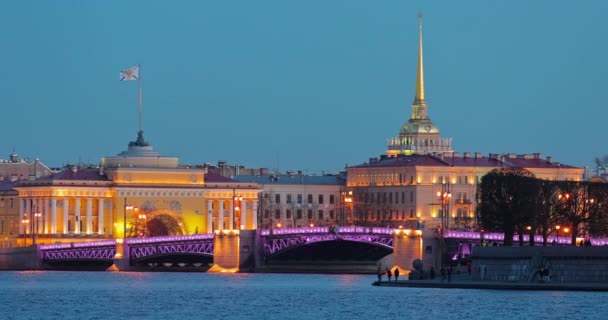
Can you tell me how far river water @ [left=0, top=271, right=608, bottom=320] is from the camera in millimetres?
100750

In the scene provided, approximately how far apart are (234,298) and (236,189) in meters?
64.6

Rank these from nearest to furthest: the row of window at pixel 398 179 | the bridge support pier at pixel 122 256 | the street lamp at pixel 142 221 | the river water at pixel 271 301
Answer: the river water at pixel 271 301, the bridge support pier at pixel 122 256, the street lamp at pixel 142 221, the row of window at pixel 398 179

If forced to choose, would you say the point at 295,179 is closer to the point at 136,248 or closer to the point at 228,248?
the point at 136,248

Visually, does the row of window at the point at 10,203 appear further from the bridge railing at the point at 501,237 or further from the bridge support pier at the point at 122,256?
Result: the bridge railing at the point at 501,237

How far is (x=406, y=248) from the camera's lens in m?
138

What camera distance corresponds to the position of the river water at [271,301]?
331ft

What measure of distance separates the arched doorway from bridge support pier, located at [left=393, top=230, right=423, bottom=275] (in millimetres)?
37273

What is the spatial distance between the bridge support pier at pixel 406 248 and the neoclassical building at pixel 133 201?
32658 millimetres

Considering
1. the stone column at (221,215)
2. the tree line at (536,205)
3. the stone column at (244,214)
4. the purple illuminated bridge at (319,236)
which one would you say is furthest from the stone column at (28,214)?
the tree line at (536,205)

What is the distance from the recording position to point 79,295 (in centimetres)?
11681

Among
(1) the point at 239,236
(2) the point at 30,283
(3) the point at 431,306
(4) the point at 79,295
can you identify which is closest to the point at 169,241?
(1) the point at 239,236

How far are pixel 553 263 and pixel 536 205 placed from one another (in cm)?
1844

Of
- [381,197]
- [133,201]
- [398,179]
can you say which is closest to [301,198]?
[381,197]

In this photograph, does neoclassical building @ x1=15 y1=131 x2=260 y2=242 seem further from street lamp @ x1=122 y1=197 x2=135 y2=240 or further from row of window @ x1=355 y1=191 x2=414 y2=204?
row of window @ x1=355 y1=191 x2=414 y2=204
